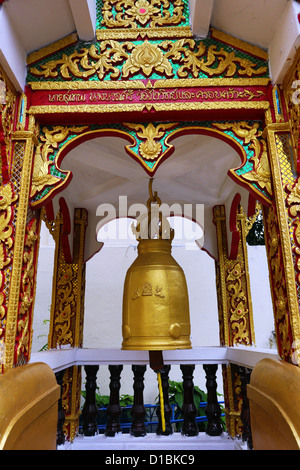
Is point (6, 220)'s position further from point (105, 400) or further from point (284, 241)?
point (105, 400)

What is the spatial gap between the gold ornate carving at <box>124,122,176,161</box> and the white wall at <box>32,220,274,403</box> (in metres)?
3.39

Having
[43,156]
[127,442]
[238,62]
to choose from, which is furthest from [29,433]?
[238,62]

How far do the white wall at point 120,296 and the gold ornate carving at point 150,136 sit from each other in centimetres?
339

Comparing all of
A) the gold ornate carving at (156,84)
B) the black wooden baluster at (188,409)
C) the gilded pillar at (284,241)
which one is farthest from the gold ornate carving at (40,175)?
the black wooden baluster at (188,409)

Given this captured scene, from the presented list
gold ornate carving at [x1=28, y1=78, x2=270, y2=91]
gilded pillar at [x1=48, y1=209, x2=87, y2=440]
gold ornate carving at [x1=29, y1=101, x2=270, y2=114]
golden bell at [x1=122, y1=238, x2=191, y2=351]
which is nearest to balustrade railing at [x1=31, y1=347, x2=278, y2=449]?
gilded pillar at [x1=48, y1=209, x2=87, y2=440]

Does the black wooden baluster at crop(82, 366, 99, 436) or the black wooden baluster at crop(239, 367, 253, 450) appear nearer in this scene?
the black wooden baluster at crop(239, 367, 253, 450)

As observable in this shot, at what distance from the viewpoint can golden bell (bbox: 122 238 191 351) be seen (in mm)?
1738

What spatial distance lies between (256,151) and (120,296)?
3.62m

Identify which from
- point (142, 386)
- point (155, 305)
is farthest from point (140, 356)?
point (155, 305)

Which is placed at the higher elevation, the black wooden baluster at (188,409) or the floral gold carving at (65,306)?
the floral gold carving at (65,306)

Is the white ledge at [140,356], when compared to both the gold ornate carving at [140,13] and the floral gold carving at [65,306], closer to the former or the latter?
the floral gold carving at [65,306]

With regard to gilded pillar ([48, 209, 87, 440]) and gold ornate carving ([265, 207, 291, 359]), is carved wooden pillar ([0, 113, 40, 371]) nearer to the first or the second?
gold ornate carving ([265, 207, 291, 359])

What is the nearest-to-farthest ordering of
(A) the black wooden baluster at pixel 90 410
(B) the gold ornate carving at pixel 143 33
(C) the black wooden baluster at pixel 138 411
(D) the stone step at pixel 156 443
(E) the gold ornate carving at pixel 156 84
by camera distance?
1. (E) the gold ornate carving at pixel 156 84
2. (B) the gold ornate carving at pixel 143 33
3. (D) the stone step at pixel 156 443
4. (C) the black wooden baluster at pixel 138 411
5. (A) the black wooden baluster at pixel 90 410

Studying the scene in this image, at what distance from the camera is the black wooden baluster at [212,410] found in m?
2.53
